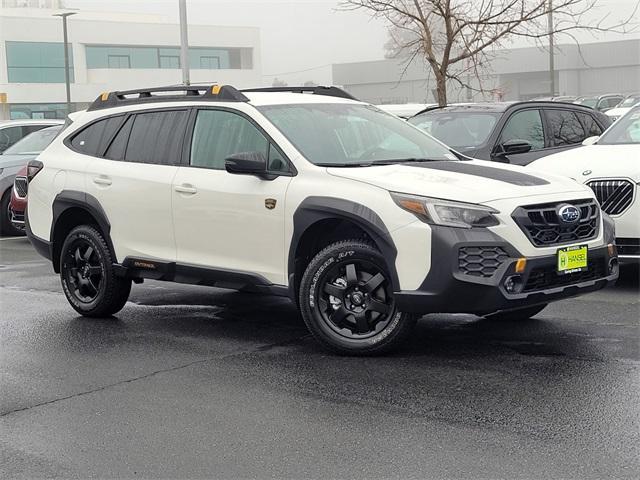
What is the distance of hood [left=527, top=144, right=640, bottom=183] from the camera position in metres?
8.45

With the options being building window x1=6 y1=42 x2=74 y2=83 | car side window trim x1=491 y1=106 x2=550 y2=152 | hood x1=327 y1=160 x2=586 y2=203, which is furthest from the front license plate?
building window x1=6 y1=42 x2=74 y2=83

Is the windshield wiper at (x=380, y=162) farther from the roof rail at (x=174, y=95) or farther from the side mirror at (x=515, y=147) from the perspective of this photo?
the side mirror at (x=515, y=147)

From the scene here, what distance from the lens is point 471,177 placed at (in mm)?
6457

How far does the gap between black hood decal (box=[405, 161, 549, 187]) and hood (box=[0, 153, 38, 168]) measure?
9427 mm

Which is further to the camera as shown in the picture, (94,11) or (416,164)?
(94,11)

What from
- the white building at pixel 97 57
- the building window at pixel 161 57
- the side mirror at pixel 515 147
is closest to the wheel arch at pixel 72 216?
the side mirror at pixel 515 147

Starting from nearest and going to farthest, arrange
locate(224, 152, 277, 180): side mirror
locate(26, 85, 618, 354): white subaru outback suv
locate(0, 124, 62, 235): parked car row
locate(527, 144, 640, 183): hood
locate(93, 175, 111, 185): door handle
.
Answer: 1. locate(26, 85, 618, 354): white subaru outback suv
2. locate(224, 152, 277, 180): side mirror
3. locate(93, 175, 111, 185): door handle
4. locate(527, 144, 640, 183): hood
5. locate(0, 124, 62, 235): parked car row

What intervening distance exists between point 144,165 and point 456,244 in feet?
9.62

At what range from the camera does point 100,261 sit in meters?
8.00

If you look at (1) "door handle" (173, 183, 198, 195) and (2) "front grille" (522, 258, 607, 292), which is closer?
(2) "front grille" (522, 258, 607, 292)

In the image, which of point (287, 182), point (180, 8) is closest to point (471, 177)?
point (287, 182)

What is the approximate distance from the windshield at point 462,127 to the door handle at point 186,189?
4.64 metres

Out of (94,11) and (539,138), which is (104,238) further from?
(94,11)

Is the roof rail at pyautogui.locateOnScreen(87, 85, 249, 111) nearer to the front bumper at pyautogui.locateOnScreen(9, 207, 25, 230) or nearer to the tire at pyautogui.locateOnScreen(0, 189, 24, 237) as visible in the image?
the front bumper at pyautogui.locateOnScreen(9, 207, 25, 230)
